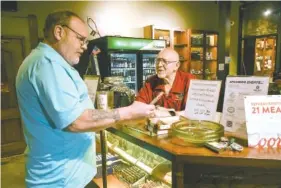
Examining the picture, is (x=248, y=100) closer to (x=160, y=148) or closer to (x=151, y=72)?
(x=160, y=148)

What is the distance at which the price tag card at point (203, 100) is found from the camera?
1.52 meters

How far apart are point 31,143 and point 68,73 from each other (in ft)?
1.63

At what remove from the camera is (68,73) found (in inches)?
53.2

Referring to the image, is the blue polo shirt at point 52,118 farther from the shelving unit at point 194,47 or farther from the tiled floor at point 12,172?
the shelving unit at point 194,47

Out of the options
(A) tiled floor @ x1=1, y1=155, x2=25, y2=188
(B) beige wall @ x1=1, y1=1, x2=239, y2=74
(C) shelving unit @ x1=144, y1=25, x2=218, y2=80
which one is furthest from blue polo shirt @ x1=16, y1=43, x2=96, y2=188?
(C) shelving unit @ x1=144, y1=25, x2=218, y2=80

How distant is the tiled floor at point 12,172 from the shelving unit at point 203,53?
5.36 metres

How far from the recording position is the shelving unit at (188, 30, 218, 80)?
741 centimetres

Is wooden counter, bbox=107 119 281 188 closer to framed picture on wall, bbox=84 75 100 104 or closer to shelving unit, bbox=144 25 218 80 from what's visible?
framed picture on wall, bbox=84 75 100 104

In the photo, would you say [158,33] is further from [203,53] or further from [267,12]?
[267,12]

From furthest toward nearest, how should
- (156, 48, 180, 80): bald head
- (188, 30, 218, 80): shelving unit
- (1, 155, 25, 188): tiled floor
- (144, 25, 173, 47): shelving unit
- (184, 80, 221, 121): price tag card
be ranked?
(188, 30, 218, 80): shelving unit < (144, 25, 173, 47): shelving unit < (1, 155, 25, 188): tiled floor < (156, 48, 180, 80): bald head < (184, 80, 221, 121): price tag card

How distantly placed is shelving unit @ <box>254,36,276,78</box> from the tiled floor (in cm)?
826

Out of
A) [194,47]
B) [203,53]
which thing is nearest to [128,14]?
[194,47]

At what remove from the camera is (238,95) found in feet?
4.78

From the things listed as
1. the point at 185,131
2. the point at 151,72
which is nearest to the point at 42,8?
the point at 151,72
